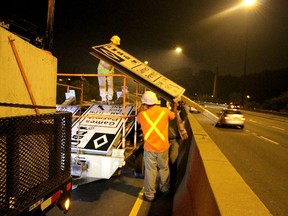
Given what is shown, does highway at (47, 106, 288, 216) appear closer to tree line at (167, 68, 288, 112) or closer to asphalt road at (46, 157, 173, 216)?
asphalt road at (46, 157, 173, 216)

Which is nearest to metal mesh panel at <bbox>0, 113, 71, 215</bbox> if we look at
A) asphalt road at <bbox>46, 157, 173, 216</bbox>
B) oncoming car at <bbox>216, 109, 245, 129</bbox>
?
asphalt road at <bbox>46, 157, 173, 216</bbox>

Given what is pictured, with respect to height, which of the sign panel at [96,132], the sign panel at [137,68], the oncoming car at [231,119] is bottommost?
the oncoming car at [231,119]

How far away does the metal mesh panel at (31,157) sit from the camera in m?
2.55

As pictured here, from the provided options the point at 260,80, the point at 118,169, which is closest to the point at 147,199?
the point at 118,169

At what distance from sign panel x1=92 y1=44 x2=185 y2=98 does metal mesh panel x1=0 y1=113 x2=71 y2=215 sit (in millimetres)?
3259

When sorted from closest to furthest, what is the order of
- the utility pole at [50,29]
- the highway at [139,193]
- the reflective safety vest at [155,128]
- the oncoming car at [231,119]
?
1. the utility pole at [50,29]
2. the highway at [139,193]
3. the reflective safety vest at [155,128]
4. the oncoming car at [231,119]

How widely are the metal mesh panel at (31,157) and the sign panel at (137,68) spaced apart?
10.7 feet

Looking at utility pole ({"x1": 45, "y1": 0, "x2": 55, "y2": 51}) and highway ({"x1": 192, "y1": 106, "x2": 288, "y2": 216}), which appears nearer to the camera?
utility pole ({"x1": 45, "y1": 0, "x2": 55, "y2": 51})

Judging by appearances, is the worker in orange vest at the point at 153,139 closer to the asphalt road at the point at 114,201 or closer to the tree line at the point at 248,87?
the asphalt road at the point at 114,201

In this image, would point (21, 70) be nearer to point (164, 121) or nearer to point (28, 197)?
point (28, 197)

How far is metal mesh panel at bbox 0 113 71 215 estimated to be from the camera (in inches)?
100

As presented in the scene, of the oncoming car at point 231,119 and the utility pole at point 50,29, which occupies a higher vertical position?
the utility pole at point 50,29

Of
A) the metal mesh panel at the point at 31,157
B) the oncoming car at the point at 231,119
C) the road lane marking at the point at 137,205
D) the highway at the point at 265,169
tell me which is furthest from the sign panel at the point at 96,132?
the oncoming car at the point at 231,119

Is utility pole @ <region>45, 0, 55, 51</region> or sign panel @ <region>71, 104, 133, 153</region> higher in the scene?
utility pole @ <region>45, 0, 55, 51</region>
